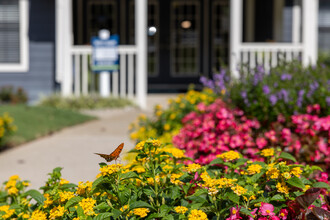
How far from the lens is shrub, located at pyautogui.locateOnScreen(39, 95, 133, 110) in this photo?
1053 cm

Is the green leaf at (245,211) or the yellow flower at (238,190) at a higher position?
the yellow flower at (238,190)

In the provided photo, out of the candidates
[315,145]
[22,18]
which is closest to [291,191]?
[315,145]

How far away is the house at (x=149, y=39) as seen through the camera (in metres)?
11.1

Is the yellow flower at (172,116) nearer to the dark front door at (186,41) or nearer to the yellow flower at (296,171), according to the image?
the yellow flower at (296,171)

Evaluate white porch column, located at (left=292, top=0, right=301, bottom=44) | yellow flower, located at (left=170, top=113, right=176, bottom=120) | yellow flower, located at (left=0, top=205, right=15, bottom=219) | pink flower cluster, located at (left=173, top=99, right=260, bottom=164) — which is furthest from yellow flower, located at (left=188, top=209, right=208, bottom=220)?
white porch column, located at (left=292, top=0, right=301, bottom=44)

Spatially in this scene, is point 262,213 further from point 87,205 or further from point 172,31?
point 172,31

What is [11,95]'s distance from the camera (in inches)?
463

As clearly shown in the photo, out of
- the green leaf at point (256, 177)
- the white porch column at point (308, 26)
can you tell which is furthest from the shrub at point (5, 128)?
the white porch column at point (308, 26)

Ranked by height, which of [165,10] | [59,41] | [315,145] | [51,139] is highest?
[165,10]

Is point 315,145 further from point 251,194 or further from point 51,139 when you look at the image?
point 51,139

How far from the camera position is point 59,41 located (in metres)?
11.0

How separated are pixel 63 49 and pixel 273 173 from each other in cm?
902

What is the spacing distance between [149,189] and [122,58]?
911 cm

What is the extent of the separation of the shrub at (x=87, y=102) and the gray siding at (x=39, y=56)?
1.23 m
